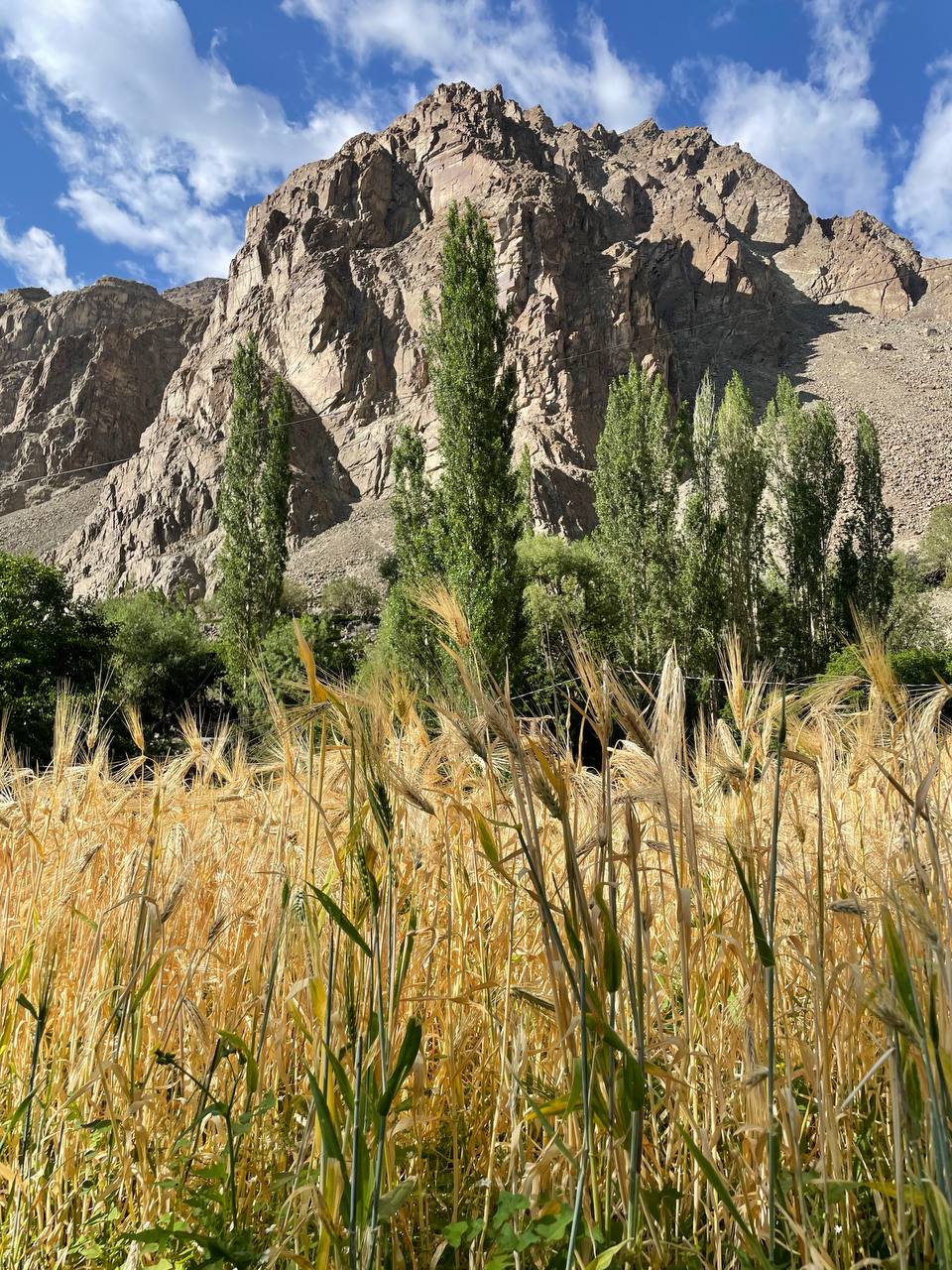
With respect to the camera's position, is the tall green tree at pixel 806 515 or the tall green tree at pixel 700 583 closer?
the tall green tree at pixel 700 583

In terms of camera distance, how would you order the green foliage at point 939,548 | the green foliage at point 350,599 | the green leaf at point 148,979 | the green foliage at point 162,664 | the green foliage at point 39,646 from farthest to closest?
the green foliage at point 350,599, the green foliage at point 939,548, the green foliage at point 162,664, the green foliage at point 39,646, the green leaf at point 148,979

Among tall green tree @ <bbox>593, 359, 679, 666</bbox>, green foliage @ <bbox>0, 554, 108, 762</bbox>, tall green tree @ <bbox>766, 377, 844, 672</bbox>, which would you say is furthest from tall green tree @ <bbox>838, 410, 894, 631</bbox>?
green foliage @ <bbox>0, 554, 108, 762</bbox>

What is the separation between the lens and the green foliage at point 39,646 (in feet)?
39.7

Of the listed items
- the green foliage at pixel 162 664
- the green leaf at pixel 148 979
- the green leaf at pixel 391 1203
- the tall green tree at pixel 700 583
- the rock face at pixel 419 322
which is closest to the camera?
the green leaf at pixel 391 1203

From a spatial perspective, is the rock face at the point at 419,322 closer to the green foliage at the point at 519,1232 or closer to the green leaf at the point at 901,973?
the green foliage at the point at 519,1232

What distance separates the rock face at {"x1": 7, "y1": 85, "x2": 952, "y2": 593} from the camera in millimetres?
59094

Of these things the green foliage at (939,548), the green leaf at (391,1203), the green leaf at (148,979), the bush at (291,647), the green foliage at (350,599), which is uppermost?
the green foliage at (939,548)

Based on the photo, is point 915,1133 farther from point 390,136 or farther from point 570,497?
point 390,136

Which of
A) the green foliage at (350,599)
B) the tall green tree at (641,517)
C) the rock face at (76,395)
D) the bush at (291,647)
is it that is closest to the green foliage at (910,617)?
Answer: the tall green tree at (641,517)

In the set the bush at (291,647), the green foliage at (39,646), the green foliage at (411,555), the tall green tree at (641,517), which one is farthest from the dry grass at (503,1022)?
the tall green tree at (641,517)

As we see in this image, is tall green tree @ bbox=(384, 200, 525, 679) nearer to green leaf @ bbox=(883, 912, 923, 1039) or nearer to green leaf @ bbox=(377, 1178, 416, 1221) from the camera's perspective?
green leaf @ bbox=(377, 1178, 416, 1221)

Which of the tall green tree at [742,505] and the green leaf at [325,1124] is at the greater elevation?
A: the tall green tree at [742,505]

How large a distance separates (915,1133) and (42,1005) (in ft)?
3.81

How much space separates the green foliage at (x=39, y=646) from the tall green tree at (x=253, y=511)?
4677mm
